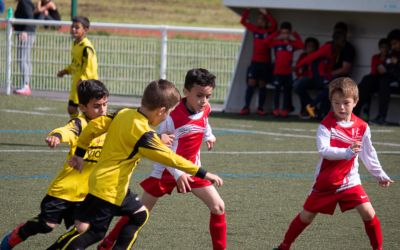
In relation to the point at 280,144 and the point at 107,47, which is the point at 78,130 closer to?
the point at 280,144

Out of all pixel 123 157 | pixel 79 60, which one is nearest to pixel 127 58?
pixel 79 60

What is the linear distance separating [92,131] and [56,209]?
2.13ft

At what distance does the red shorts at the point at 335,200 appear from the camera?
7180 mm

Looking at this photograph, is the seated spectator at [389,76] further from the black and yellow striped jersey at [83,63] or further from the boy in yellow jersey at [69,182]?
the boy in yellow jersey at [69,182]

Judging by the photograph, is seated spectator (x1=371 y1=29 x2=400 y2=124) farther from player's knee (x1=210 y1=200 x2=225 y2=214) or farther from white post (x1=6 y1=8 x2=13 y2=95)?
player's knee (x1=210 y1=200 x2=225 y2=214)

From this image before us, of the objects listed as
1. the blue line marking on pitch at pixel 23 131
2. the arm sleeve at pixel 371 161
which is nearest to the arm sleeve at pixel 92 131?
the arm sleeve at pixel 371 161

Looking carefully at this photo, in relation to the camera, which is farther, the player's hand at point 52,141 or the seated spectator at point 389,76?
the seated spectator at point 389,76

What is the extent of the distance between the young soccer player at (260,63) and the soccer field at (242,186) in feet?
3.22

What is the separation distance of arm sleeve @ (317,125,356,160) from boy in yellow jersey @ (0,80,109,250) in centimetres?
167

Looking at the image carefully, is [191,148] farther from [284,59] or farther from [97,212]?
[284,59]

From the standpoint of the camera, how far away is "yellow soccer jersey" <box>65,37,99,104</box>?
12766 mm

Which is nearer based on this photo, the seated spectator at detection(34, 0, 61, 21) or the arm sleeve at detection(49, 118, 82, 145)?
the arm sleeve at detection(49, 118, 82, 145)

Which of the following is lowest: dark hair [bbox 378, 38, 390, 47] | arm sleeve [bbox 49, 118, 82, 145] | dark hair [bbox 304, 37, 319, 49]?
dark hair [bbox 304, 37, 319, 49]

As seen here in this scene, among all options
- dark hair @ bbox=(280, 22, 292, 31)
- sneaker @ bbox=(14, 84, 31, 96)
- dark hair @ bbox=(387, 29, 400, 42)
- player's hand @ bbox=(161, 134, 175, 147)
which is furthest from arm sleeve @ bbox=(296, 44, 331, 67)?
player's hand @ bbox=(161, 134, 175, 147)
